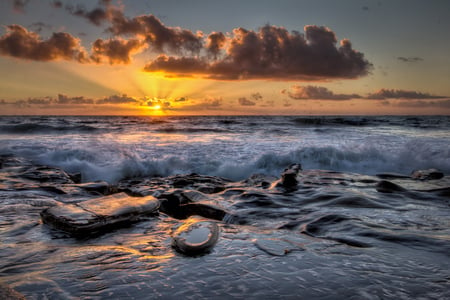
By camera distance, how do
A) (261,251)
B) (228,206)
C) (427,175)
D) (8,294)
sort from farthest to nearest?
(427,175) < (228,206) < (261,251) < (8,294)

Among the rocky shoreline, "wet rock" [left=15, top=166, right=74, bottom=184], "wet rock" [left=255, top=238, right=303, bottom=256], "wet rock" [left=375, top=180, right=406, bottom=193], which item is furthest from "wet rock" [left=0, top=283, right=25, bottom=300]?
"wet rock" [left=375, top=180, right=406, bottom=193]

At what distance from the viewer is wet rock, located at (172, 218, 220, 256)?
7.27 ft

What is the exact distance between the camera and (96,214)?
2738mm

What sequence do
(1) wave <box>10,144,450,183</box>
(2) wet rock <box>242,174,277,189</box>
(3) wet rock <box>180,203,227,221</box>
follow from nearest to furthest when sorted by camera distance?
1. (3) wet rock <box>180,203,227,221</box>
2. (2) wet rock <box>242,174,277,189</box>
3. (1) wave <box>10,144,450,183</box>

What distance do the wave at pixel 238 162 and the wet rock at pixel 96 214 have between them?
4.54 m

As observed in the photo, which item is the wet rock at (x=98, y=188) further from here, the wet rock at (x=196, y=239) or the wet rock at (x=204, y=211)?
the wet rock at (x=196, y=239)

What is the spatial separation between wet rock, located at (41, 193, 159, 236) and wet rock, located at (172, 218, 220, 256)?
26.1 inches

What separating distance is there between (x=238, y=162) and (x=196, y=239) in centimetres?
676

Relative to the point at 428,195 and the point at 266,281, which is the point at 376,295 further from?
the point at 428,195

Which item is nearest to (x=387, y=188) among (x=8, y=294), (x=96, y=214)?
(x=96, y=214)

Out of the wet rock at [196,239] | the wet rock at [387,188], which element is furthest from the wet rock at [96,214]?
the wet rock at [387,188]

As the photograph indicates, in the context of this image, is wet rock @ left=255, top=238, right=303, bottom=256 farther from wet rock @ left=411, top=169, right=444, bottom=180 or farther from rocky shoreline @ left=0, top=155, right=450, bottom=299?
wet rock @ left=411, top=169, right=444, bottom=180

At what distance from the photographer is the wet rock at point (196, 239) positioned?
7.27 ft

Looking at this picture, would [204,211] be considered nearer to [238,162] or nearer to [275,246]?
[275,246]
